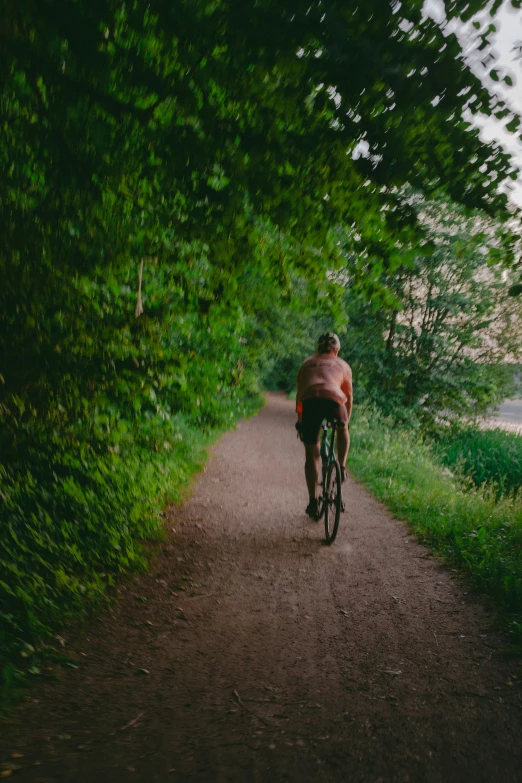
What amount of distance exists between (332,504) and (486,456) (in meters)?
9.58

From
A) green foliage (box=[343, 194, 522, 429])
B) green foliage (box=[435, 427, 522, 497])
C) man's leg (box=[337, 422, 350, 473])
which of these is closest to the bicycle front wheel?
man's leg (box=[337, 422, 350, 473])

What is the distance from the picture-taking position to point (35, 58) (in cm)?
240

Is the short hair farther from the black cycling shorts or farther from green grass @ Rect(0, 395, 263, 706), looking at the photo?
green grass @ Rect(0, 395, 263, 706)

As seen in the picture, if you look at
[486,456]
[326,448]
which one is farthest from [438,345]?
[326,448]

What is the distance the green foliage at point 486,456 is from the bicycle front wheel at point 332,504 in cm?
699

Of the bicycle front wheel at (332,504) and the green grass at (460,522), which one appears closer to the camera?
the green grass at (460,522)

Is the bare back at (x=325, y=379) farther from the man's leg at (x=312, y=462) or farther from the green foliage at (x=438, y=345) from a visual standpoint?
the green foliage at (x=438, y=345)

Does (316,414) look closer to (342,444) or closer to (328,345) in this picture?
(342,444)

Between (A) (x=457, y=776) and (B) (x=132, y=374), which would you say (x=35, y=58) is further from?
(A) (x=457, y=776)

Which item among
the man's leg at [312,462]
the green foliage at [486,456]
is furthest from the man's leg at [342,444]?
the green foliage at [486,456]

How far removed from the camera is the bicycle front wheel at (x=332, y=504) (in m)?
5.07

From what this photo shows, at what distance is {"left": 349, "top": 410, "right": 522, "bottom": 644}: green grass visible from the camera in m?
3.92

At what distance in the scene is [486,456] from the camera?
13.1 meters

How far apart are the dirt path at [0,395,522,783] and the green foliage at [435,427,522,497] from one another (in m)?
8.08
